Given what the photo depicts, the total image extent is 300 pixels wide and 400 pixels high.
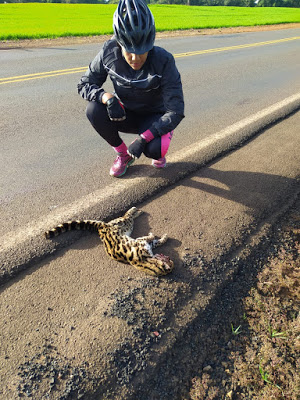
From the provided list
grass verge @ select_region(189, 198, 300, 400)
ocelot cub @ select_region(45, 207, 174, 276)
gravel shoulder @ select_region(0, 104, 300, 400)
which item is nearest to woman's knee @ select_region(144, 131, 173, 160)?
gravel shoulder @ select_region(0, 104, 300, 400)

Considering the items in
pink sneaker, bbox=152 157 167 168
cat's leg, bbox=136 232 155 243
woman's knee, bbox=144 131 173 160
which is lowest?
cat's leg, bbox=136 232 155 243

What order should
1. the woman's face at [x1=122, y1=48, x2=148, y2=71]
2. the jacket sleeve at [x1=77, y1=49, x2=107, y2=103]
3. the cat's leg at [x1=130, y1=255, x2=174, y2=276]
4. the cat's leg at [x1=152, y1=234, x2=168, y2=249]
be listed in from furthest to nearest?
the jacket sleeve at [x1=77, y1=49, x2=107, y2=103]
the woman's face at [x1=122, y1=48, x2=148, y2=71]
the cat's leg at [x1=152, y1=234, x2=168, y2=249]
the cat's leg at [x1=130, y1=255, x2=174, y2=276]

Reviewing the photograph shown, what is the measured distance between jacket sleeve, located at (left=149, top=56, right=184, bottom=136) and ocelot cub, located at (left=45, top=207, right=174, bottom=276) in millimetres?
1087

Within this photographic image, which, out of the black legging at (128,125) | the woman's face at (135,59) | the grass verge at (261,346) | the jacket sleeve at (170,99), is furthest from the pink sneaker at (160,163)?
the grass verge at (261,346)

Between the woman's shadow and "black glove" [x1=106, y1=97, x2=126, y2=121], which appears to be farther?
the woman's shadow

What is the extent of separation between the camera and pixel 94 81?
430 cm

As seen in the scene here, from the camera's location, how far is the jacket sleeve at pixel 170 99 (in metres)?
3.88

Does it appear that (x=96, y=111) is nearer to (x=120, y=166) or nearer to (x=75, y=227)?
(x=120, y=166)

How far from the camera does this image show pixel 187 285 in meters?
2.93

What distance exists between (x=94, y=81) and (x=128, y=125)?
703mm

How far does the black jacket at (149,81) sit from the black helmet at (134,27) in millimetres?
253

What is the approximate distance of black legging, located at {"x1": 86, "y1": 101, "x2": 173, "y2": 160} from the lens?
4227mm

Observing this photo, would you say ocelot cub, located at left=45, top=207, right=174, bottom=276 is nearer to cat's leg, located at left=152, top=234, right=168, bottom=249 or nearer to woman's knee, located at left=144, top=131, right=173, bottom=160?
cat's leg, located at left=152, top=234, right=168, bottom=249

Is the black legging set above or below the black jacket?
below
